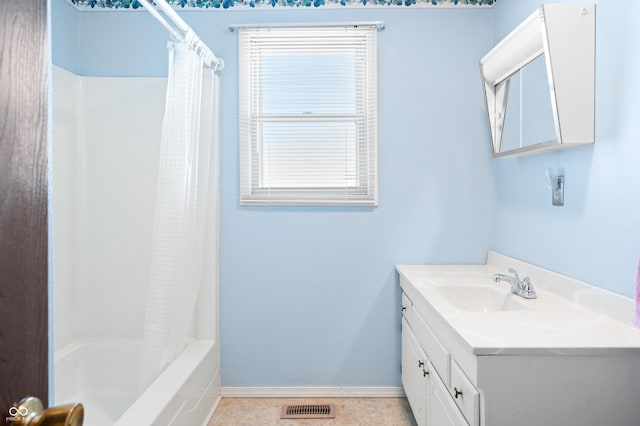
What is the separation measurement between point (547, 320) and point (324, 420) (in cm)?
137

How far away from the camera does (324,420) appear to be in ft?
7.29

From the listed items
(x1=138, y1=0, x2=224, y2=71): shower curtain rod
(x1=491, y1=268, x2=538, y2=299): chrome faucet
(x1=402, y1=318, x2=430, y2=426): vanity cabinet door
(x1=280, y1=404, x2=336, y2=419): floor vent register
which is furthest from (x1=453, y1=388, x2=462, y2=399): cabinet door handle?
(x1=138, y1=0, x2=224, y2=71): shower curtain rod

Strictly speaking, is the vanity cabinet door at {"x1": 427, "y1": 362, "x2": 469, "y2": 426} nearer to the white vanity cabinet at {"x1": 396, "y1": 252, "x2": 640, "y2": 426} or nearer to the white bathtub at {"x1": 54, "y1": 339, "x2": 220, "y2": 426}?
the white vanity cabinet at {"x1": 396, "y1": 252, "x2": 640, "y2": 426}

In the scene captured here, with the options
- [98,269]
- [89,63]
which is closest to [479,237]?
[98,269]

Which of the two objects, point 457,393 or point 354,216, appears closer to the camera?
point 457,393

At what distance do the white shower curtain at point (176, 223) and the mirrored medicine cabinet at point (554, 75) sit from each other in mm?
1530

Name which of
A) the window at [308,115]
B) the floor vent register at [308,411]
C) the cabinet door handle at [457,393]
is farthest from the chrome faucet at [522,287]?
the floor vent register at [308,411]

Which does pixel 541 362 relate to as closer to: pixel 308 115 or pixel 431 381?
pixel 431 381

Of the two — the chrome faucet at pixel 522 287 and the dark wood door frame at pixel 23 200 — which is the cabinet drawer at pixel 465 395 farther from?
the dark wood door frame at pixel 23 200

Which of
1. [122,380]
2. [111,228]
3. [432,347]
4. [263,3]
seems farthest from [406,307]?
[263,3]

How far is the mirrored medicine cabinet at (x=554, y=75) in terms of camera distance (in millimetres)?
1500

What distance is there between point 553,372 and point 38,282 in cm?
126

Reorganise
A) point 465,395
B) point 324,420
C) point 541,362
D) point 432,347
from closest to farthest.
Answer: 1. point 541,362
2. point 465,395
3. point 432,347
4. point 324,420

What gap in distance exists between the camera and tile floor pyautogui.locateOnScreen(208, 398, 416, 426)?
221 centimetres
